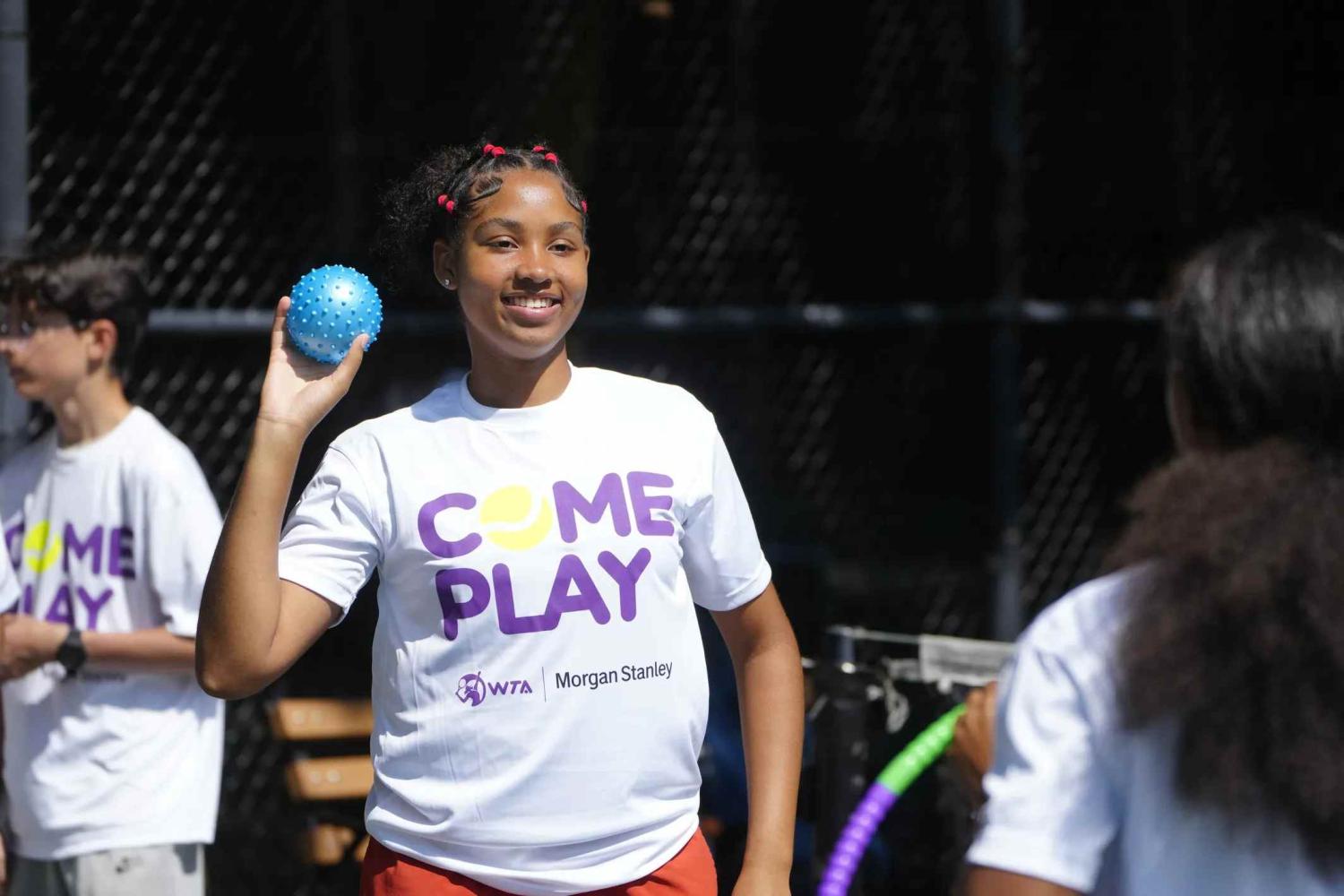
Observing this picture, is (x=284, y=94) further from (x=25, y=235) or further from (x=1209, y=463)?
(x=1209, y=463)

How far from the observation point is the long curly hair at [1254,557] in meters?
1.26

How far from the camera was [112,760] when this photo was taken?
3.19 metres

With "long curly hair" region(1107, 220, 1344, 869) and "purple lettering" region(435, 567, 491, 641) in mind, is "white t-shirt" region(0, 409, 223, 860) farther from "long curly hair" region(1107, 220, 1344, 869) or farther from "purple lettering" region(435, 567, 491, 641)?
"long curly hair" region(1107, 220, 1344, 869)

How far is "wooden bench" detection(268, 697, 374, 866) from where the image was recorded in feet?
13.9

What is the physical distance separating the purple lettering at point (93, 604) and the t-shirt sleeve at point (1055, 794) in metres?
2.36

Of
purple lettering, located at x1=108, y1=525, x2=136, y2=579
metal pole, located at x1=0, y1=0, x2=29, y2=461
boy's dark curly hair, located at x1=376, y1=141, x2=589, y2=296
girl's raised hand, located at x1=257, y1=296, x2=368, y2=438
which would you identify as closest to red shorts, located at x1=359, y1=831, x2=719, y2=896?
girl's raised hand, located at x1=257, y1=296, x2=368, y2=438

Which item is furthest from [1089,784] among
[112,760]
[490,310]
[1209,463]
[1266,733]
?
[112,760]

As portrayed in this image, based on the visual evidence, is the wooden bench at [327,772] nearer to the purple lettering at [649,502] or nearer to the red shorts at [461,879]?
the red shorts at [461,879]

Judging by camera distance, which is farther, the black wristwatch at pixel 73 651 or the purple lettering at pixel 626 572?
the black wristwatch at pixel 73 651

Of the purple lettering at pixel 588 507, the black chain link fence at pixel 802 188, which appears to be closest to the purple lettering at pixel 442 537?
the purple lettering at pixel 588 507

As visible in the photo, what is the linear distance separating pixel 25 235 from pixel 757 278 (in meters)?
4.07

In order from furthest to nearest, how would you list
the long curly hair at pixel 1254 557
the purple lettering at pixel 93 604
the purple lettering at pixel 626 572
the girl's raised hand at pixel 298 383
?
the purple lettering at pixel 93 604 → the purple lettering at pixel 626 572 → the girl's raised hand at pixel 298 383 → the long curly hair at pixel 1254 557

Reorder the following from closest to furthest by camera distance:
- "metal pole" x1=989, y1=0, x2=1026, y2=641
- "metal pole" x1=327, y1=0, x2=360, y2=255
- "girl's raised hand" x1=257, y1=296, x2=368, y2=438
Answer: "girl's raised hand" x1=257, y1=296, x2=368, y2=438 < "metal pole" x1=989, y1=0, x2=1026, y2=641 < "metal pole" x1=327, y1=0, x2=360, y2=255

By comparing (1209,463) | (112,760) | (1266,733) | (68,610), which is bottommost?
(112,760)
